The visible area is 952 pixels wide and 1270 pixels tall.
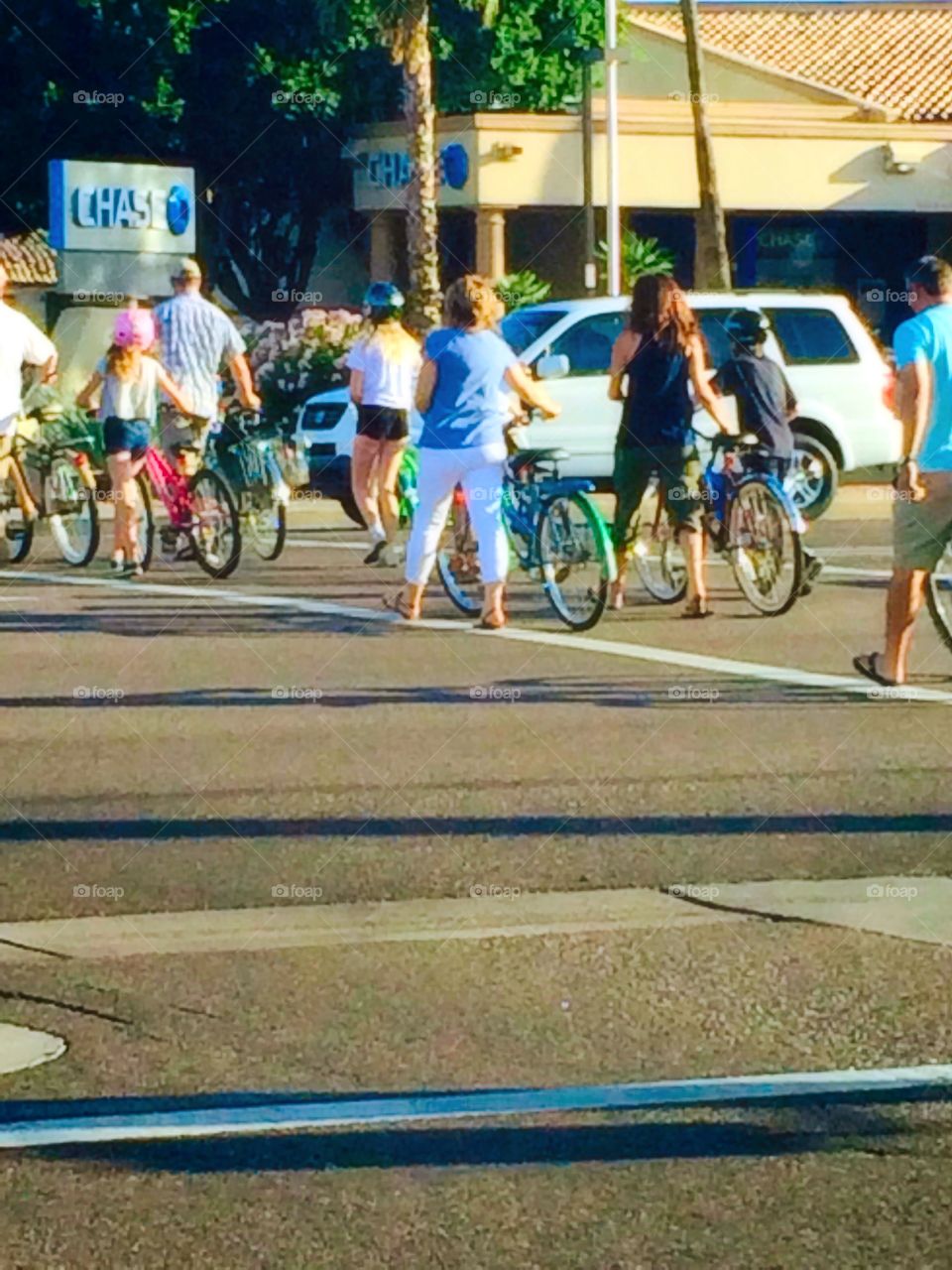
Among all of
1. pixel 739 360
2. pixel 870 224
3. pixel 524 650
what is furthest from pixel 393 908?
pixel 870 224

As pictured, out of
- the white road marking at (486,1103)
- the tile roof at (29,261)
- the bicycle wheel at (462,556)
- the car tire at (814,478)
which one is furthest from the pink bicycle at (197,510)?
the tile roof at (29,261)

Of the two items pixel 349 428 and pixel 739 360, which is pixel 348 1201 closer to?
pixel 739 360

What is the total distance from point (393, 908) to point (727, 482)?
7512 mm

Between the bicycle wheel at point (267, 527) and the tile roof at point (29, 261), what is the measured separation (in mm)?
34385

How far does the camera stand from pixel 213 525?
16859 millimetres

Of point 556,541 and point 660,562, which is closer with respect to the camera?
point 556,541

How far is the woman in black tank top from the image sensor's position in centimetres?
1408

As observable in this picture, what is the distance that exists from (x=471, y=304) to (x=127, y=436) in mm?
3683

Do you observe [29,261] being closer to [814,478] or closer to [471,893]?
[814,478]

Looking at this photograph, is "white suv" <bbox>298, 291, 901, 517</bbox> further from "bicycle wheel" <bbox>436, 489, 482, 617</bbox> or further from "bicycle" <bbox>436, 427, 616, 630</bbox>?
"bicycle" <bbox>436, 427, 616, 630</bbox>
